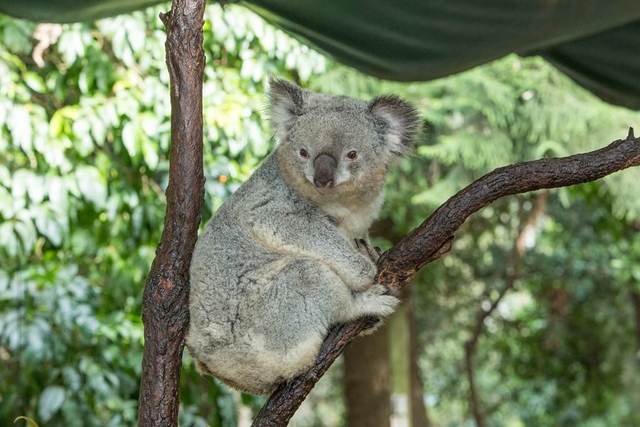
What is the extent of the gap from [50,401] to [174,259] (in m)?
1.50

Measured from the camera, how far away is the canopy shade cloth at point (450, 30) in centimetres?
291

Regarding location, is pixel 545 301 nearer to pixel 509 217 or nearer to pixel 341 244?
pixel 509 217

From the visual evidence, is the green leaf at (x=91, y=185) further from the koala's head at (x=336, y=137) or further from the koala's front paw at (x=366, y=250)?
the koala's front paw at (x=366, y=250)

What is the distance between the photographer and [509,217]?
763 cm

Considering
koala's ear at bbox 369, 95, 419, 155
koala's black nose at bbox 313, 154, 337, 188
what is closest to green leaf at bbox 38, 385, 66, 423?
koala's black nose at bbox 313, 154, 337, 188

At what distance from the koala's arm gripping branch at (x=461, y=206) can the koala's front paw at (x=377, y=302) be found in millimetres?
77

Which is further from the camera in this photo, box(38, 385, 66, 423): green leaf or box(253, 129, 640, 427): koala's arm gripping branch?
box(38, 385, 66, 423): green leaf

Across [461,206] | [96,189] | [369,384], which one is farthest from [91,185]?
[369,384]

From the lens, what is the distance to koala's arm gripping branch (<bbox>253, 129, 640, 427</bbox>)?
7.39ft

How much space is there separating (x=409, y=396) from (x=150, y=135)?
4.44 metres

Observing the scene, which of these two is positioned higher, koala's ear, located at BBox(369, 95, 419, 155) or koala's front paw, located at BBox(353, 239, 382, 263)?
koala's ear, located at BBox(369, 95, 419, 155)

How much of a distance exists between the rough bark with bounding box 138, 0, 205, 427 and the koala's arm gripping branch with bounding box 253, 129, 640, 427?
1.03ft

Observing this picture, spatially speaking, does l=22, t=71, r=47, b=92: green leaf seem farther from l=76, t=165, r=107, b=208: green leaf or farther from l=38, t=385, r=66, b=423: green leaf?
l=38, t=385, r=66, b=423: green leaf

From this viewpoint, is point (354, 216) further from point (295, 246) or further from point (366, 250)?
point (295, 246)
